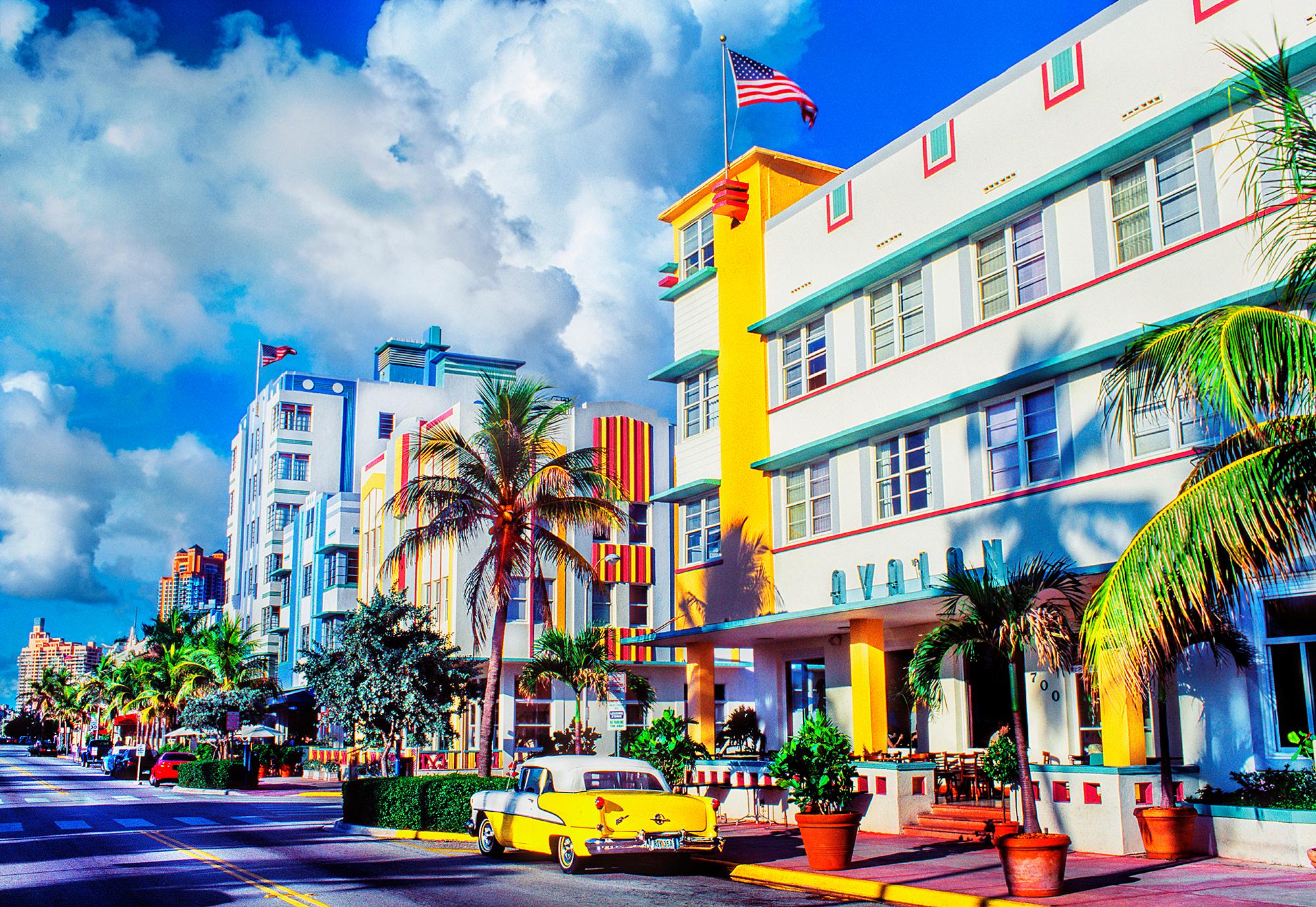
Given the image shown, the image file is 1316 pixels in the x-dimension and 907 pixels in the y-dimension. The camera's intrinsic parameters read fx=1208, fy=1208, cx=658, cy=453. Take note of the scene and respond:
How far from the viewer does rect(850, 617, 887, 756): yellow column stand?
22.2 m

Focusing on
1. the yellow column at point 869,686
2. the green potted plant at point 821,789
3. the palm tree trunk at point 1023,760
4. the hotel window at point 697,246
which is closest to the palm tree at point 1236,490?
the palm tree trunk at point 1023,760

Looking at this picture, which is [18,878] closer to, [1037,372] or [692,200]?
[1037,372]

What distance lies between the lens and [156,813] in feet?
107

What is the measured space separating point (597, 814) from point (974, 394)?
988 centimetres

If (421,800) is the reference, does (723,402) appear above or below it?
above

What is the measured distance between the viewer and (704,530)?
29297 millimetres

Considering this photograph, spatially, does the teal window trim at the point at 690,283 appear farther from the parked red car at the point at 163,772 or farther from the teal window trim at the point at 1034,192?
the parked red car at the point at 163,772

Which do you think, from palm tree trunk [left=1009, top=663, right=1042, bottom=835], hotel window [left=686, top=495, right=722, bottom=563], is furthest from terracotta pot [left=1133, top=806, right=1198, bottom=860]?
hotel window [left=686, top=495, right=722, bottom=563]

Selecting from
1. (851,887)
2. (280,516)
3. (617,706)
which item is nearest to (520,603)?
(617,706)

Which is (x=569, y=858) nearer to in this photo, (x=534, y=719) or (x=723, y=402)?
(x=723, y=402)

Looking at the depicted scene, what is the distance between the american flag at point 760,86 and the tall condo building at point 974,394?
88.0 inches

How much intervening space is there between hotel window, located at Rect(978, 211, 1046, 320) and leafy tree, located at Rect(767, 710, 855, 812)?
832 centimetres

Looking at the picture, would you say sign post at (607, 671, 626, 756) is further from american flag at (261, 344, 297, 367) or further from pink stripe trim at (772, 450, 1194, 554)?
american flag at (261, 344, 297, 367)

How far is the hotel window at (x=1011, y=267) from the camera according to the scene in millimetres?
20828
